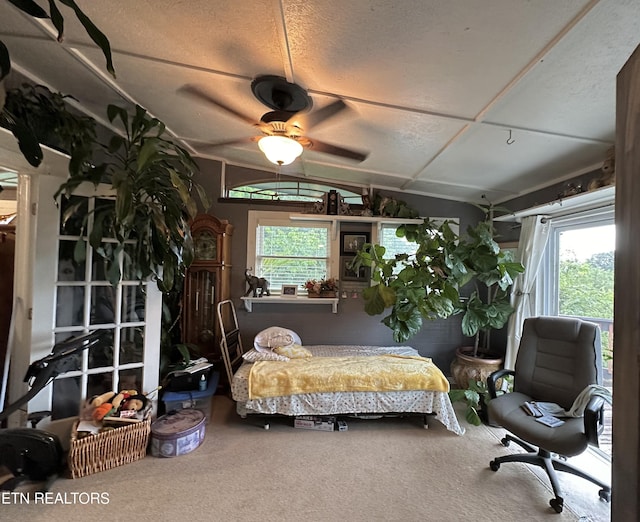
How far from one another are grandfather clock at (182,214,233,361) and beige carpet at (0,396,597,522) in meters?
1.03

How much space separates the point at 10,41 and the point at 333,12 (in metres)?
1.96

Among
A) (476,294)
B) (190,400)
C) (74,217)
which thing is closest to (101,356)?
(190,400)

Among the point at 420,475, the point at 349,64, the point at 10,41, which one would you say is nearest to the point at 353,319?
the point at 420,475

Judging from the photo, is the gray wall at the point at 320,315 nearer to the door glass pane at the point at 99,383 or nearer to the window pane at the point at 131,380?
the window pane at the point at 131,380

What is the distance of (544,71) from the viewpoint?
4.52ft

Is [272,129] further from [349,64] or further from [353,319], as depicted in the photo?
[353,319]

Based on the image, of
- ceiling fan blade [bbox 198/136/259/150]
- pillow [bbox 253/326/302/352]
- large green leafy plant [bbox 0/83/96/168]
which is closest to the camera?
large green leafy plant [bbox 0/83/96/168]

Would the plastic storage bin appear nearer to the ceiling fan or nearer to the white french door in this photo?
the white french door

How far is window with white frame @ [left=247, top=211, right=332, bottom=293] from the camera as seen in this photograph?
3.54 meters

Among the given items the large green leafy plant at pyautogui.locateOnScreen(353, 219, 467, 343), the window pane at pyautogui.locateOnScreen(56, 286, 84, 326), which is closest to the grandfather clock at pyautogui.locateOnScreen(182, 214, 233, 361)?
the window pane at pyautogui.locateOnScreen(56, 286, 84, 326)

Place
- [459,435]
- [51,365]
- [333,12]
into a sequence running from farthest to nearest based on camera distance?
[459,435] → [51,365] → [333,12]

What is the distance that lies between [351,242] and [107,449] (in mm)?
2883

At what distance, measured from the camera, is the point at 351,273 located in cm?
356

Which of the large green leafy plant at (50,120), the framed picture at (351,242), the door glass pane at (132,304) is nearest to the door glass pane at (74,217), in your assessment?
the large green leafy plant at (50,120)
